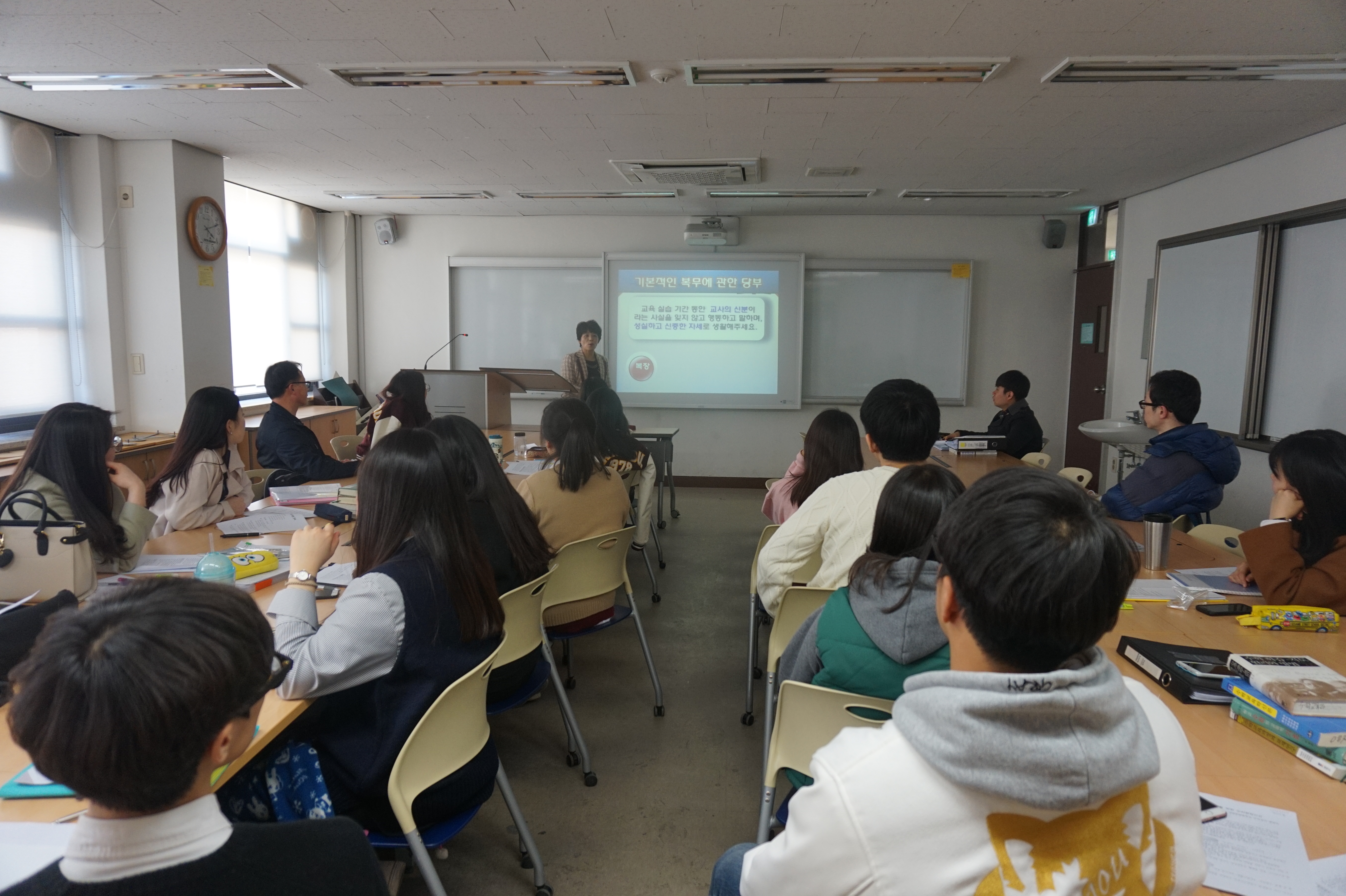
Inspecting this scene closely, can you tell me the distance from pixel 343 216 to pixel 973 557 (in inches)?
303

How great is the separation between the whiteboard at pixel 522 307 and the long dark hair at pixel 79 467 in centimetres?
537

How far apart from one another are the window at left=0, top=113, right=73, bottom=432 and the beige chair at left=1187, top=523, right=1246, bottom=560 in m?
5.74

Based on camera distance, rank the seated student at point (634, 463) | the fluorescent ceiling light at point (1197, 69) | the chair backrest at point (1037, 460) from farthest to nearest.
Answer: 1. the chair backrest at point (1037, 460)
2. the seated student at point (634, 463)
3. the fluorescent ceiling light at point (1197, 69)

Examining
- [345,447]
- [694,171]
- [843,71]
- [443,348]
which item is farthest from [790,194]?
[345,447]

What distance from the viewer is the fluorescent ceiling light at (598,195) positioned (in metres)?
6.21

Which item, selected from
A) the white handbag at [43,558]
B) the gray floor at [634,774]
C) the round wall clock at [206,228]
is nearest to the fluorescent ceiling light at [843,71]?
the gray floor at [634,774]

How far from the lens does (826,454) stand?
303 centimetres

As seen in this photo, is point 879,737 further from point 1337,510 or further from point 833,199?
point 833,199

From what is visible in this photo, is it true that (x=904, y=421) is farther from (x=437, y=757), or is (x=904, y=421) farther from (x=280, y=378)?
(x=280, y=378)

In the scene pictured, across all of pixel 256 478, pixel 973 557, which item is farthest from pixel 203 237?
pixel 973 557

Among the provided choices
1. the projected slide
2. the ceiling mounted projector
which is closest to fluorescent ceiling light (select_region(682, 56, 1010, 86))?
the ceiling mounted projector

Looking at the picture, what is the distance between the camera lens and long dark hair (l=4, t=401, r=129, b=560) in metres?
2.08

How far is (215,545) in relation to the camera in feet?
8.14

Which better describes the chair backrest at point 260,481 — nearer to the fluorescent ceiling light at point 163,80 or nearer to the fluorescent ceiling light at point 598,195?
the fluorescent ceiling light at point 163,80
